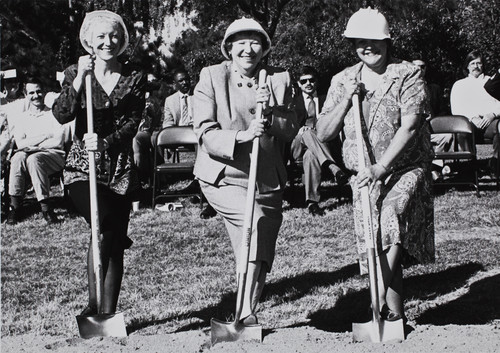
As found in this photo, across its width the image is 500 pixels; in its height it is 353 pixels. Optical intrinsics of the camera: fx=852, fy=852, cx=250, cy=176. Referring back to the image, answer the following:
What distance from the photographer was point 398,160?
4.87 metres

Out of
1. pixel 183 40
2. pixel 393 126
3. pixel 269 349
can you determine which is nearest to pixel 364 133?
pixel 393 126

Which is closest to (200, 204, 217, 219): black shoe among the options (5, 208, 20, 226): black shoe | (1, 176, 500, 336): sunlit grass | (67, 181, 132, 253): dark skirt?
(1, 176, 500, 336): sunlit grass

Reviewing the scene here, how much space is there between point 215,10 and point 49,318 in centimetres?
1635

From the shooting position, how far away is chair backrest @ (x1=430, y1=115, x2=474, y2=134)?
10.8 metres

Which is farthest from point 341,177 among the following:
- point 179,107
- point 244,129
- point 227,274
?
point 244,129

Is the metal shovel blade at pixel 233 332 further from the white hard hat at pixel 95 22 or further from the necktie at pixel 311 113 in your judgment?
the necktie at pixel 311 113

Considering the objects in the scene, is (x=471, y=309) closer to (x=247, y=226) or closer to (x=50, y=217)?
(x=247, y=226)

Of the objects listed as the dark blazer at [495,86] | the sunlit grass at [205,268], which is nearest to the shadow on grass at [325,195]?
the sunlit grass at [205,268]

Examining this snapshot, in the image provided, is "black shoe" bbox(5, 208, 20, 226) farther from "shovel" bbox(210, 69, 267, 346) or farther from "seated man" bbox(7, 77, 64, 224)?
"shovel" bbox(210, 69, 267, 346)

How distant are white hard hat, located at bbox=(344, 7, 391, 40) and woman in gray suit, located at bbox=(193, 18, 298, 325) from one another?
1.78ft

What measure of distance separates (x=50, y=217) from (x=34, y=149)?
1.04 m

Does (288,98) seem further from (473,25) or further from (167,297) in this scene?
(473,25)

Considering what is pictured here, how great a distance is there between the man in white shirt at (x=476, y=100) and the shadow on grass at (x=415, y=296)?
458 cm

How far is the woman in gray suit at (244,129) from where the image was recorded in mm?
5000
